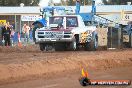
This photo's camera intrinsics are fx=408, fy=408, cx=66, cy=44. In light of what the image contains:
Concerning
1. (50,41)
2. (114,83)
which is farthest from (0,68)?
(50,41)

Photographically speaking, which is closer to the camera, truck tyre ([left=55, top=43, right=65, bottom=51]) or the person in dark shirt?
truck tyre ([left=55, top=43, right=65, bottom=51])

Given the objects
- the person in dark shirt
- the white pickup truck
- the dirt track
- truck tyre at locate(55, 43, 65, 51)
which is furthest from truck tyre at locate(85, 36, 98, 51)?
the person in dark shirt

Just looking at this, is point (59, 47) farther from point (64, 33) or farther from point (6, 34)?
point (6, 34)

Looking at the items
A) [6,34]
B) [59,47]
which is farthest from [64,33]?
[6,34]

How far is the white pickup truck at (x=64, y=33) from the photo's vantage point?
68.4 feet

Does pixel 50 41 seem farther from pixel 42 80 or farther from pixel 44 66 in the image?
pixel 42 80

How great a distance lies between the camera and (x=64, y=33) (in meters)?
20.8

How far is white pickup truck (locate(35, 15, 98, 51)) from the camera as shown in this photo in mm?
20859

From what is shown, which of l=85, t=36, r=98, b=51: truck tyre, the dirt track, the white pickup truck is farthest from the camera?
l=85, t=36, r=98, b=51: truck tyre

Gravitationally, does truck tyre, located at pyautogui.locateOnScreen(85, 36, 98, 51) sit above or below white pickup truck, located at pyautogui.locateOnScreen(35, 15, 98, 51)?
below

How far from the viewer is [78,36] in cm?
2148

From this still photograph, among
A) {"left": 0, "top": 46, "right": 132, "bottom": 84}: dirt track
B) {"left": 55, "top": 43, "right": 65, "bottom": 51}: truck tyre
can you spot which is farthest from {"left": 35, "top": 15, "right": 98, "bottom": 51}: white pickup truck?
{"left": 0, "top": 46, "right": 132, "bottom": 84}: dirt track

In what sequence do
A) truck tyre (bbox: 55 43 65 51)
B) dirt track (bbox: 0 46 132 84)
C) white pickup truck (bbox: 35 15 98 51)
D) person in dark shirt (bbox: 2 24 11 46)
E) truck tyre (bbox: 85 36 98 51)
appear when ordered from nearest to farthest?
1. dirt track (bbox: 0 46 132 84)
2. white pickup truck (bbox: 35 15 98 51)
3. truck tyre (bbox: 55 43 65 51)
4. truck tyre (bbox: 85 36 98 51)
5. person in dark shirt (bbox: 2 24 11 46)

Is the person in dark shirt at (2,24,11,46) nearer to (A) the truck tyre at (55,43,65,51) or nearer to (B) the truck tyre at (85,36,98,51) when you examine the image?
(A) the truck tyre at (55,43,65,51)
